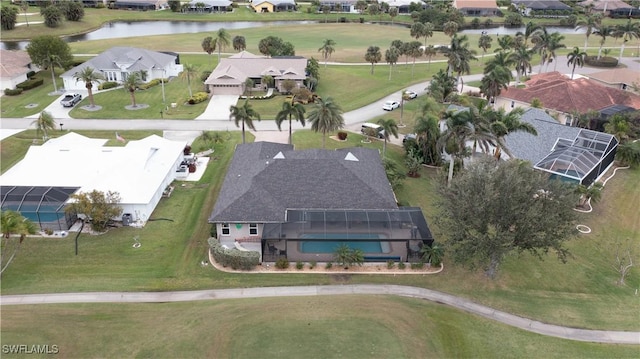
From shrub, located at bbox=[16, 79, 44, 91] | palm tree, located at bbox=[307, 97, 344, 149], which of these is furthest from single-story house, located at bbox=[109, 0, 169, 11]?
palm tree, located at bbox=[307, 97, 344, 149]

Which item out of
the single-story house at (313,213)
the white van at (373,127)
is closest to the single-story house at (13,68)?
the single-story house at (313,213)

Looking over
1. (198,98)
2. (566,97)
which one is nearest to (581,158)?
(566,97)

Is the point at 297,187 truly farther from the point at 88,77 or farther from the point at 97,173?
the point at 88,77

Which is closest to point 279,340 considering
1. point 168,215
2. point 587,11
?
point 168,215

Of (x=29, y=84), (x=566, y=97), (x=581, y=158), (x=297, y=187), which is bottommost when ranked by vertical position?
(x=297, y=187)

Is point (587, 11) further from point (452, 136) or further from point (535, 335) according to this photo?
point (535, 335)

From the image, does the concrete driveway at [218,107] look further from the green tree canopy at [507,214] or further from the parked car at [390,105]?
the green tree canopy at [507,214]
